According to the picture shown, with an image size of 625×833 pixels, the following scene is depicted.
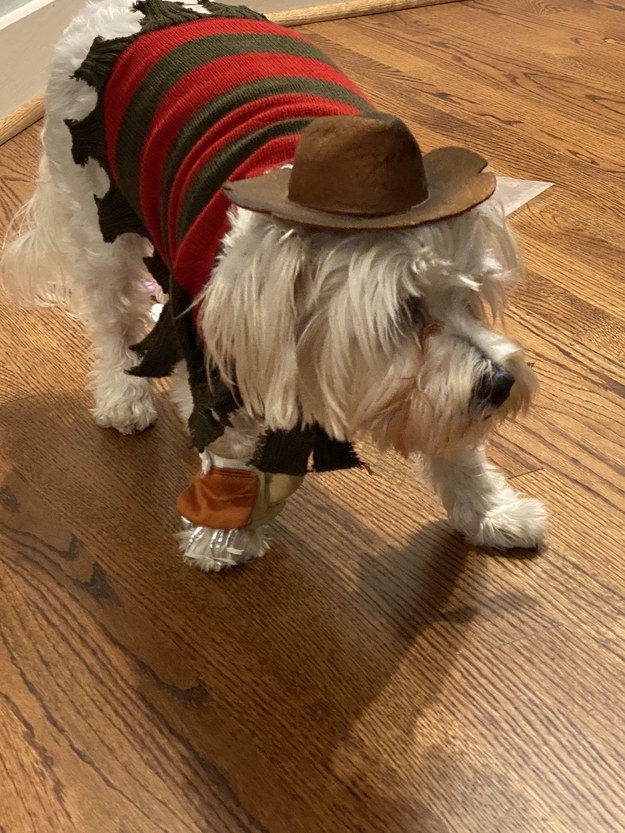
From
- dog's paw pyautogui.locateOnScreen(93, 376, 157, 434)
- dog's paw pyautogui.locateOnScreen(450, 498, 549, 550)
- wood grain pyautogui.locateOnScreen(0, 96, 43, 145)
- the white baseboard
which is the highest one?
the white baseboard

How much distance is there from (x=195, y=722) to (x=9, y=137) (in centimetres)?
180

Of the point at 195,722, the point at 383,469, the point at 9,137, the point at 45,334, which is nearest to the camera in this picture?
the point at 195,722

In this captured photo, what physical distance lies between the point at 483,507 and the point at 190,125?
621 millimetres

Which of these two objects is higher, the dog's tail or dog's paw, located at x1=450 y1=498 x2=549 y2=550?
the dog's tail

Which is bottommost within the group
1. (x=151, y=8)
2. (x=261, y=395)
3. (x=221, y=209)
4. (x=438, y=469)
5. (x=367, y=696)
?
(x=367, y=696)

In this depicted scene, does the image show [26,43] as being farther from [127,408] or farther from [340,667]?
[340,667]

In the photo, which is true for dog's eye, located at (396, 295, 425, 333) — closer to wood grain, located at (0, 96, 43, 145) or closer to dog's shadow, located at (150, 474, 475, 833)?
dog's shadow, located at (150, 474, 475, 833)

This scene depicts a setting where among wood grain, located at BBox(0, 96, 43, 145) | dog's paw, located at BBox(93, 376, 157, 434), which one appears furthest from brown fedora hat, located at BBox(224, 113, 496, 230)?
wood grain, located at BBox(0, 96, 43, 145)

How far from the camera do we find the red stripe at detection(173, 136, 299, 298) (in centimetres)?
105

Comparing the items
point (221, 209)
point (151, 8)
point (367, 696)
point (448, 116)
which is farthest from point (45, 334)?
point (448, 116)

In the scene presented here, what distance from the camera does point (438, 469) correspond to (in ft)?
4.31

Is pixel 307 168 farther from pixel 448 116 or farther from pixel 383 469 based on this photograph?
pixel 448 116

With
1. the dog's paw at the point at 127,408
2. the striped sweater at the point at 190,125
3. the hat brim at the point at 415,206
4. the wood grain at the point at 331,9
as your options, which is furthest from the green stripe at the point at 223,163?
the wood grain at the point at 331,9

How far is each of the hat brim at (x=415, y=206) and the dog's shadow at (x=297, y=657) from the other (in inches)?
22.3
